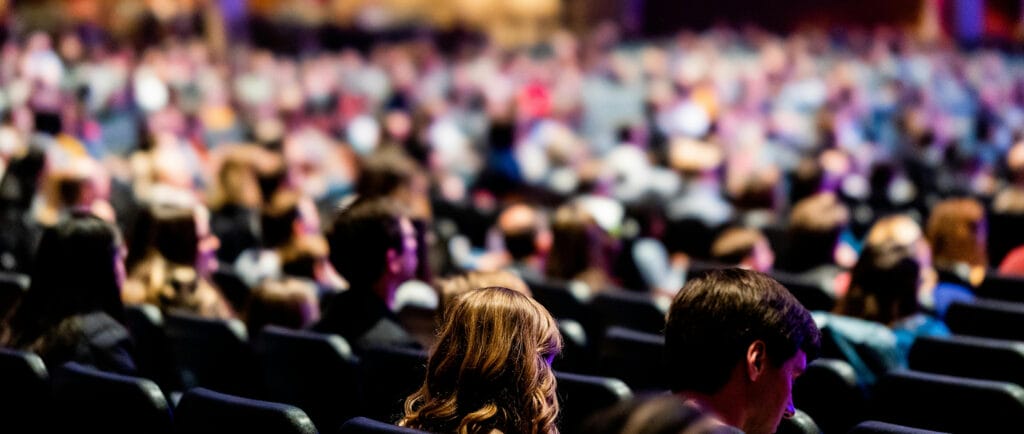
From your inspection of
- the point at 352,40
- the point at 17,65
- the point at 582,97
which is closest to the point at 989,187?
the point at 582,97

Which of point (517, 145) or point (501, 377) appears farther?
point (517, 145)

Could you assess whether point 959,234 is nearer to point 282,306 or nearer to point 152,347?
point 282,306

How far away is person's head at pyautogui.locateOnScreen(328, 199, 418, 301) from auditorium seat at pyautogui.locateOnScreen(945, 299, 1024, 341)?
2075 mm

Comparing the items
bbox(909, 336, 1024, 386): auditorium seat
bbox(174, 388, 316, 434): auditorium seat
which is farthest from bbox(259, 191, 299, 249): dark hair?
bbox(909, 336, 1024, 386): auditorium seat

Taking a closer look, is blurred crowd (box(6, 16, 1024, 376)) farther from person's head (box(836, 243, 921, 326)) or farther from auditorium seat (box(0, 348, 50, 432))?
auditorium seat (box(0, 348, 50, 432))

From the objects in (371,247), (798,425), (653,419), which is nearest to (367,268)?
(371,247)

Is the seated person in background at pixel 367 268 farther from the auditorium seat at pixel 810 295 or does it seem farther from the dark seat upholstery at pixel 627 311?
the auditorium seat at pixel 810 295

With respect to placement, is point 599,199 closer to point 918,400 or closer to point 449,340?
point 918,400

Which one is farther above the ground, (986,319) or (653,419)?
(653,419)

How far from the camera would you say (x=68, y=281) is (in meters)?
3.66

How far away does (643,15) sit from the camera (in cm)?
2686

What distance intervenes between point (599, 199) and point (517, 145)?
2.14m

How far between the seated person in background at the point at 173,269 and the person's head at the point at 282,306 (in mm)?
254

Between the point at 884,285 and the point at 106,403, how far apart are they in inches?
102
